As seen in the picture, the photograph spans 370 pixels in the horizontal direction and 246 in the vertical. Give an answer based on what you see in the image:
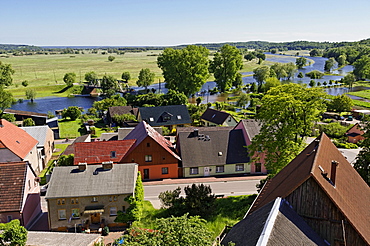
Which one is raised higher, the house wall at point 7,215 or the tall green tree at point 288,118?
the tall green tree at point 288,118

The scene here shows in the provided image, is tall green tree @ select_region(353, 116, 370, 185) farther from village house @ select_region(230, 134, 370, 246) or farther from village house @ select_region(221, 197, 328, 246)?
village house @ select_region(221, 197, 328, 246)

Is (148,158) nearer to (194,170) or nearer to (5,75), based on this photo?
(194,170)

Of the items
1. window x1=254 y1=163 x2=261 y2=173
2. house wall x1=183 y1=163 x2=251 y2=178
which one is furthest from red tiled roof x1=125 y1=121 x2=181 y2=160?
window x1=254 y1=163 x2=261 y2=173

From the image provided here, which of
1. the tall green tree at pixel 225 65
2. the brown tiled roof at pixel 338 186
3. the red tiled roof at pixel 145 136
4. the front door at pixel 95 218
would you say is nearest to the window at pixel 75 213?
the front door at pixel 95 218

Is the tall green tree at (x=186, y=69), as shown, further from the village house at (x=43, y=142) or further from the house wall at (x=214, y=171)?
the house wall at (x=214, y=171)

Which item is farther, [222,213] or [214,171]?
[214,171]

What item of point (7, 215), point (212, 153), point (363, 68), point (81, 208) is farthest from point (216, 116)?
point (363, 68)
